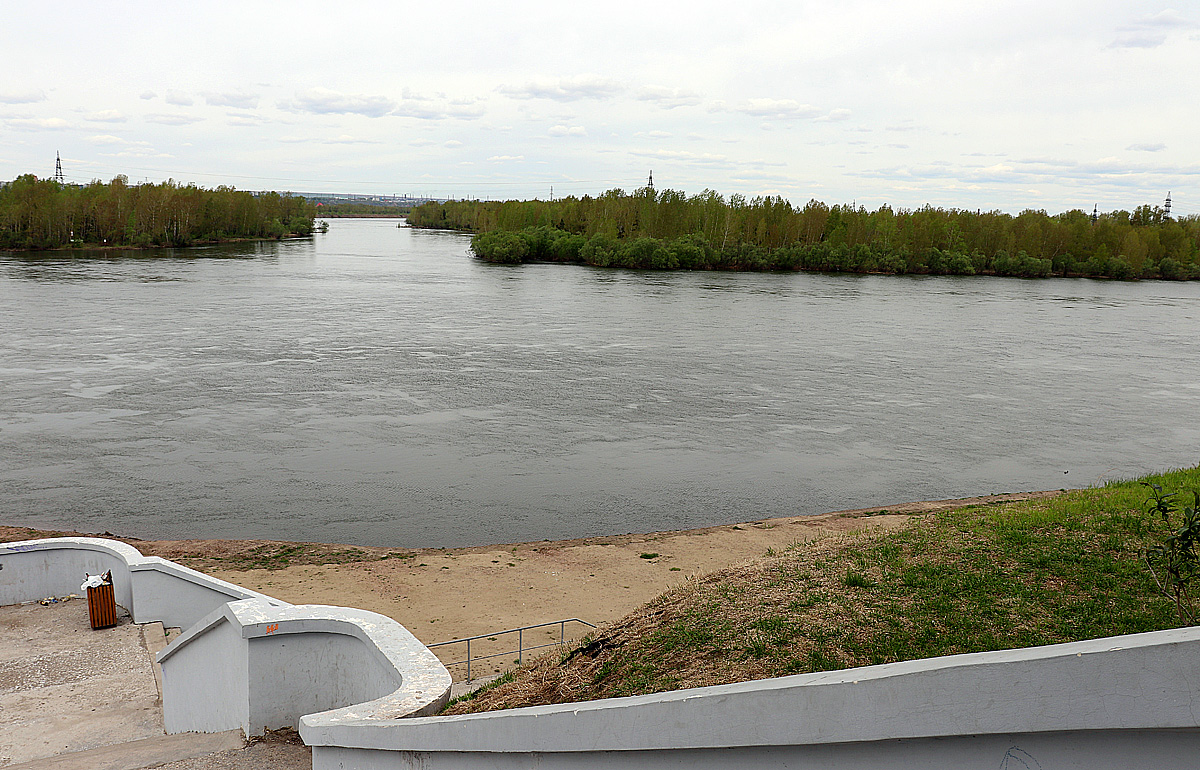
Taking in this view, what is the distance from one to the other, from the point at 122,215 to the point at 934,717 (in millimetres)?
117000

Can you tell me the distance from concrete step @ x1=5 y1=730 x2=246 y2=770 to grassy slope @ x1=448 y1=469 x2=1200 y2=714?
2518 mm

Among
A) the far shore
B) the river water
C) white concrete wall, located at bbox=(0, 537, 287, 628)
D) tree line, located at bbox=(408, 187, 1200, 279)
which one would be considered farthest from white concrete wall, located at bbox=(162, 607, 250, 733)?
Answer: tree line, located at bbox=(408, 187, 1200, 279)

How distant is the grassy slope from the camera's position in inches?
210

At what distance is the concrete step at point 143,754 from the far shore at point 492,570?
14.5 feet

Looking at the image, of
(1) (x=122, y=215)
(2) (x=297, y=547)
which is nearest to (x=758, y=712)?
(2) (x=297, y=547)

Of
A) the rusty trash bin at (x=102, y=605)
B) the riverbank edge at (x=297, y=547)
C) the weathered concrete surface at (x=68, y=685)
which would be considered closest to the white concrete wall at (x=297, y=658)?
the weathered concrete surface at (x=68, y=685)

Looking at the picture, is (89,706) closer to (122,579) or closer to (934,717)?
(122,579)

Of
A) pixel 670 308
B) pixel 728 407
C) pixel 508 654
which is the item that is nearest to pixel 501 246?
pixel 670 308

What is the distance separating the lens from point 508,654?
448 inches

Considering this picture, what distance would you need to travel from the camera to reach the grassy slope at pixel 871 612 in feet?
17.5

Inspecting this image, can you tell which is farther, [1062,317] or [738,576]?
[1062,317]

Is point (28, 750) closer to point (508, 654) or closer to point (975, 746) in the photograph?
point (508, 654)

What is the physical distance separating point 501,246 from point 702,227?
80.9 ft

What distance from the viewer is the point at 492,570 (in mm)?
15773
